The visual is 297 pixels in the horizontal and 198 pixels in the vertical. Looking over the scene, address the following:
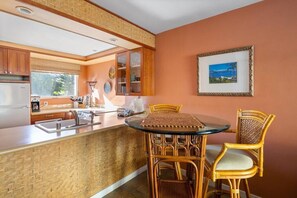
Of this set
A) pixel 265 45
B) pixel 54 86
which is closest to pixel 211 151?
pixel 265 45

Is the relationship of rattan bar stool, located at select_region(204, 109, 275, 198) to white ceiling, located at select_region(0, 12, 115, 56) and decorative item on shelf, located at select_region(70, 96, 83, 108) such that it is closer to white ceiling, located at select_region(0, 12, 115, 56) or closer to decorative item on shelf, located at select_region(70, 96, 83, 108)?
white ceiling, located at select_region(0, 12, 115, 56)

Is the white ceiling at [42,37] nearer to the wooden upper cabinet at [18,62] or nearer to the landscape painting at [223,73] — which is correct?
the wooden upper cabinet at [18,62]

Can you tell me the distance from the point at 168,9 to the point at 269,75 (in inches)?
57.5

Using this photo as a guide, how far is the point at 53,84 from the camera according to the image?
4395 millimetres

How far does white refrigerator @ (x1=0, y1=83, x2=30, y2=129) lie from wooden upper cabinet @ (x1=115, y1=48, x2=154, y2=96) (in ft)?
6.36

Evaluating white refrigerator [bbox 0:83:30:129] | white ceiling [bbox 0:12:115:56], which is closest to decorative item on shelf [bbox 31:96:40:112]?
white refrigerator [bbox 0:83:30:129]

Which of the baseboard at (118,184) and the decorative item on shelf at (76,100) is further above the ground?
the decorative item on shelf at (76,100)

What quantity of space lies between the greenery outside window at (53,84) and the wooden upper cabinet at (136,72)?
2337 mm

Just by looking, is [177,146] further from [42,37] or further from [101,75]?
[101,75]

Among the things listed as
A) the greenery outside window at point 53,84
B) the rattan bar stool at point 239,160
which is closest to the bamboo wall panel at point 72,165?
the rattan bar stool at point 239,160

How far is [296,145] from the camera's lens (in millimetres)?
1622

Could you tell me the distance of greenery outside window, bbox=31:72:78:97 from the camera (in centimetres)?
409

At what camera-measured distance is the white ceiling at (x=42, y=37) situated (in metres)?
2.34

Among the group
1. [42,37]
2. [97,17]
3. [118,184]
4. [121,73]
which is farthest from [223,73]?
[42,37]
